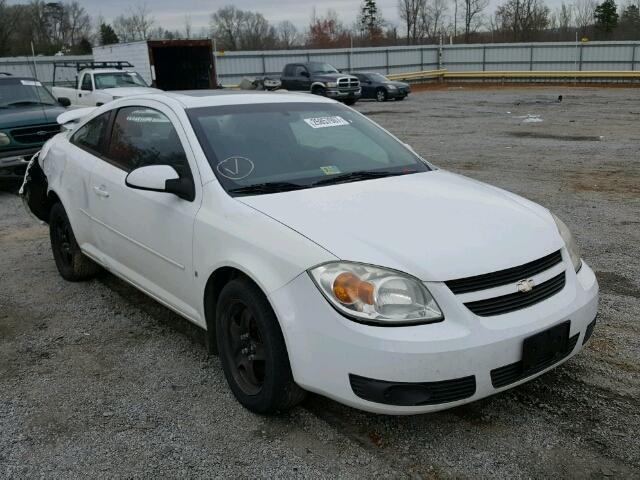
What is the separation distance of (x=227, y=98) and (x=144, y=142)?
24.9 inches

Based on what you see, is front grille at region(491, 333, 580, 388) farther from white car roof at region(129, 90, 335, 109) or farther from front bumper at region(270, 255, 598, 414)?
white car roof at region(129, 90, 335, 109)

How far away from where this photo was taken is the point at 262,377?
3.23 meters

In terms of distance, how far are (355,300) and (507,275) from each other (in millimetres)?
713

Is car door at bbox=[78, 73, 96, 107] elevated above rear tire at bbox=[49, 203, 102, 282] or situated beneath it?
elevated above

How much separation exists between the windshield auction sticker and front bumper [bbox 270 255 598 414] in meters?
1.67

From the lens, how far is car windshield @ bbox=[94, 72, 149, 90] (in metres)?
16.9

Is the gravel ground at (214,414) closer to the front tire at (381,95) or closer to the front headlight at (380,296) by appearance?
the front headlight at (380,296)

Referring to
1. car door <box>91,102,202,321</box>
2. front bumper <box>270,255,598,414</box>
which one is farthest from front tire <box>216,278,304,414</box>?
car door <box>91,102,202,321</box>

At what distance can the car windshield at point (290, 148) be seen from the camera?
3.56 metres

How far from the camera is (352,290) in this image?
2.68 meters

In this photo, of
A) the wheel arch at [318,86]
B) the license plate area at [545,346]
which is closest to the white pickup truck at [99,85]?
the wheel arch at [318,86]

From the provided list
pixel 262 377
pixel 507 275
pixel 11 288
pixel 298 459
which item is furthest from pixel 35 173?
pixel 507 275

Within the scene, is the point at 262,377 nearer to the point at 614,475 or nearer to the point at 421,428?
the point at 421,428

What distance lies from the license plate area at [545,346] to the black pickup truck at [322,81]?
75.8 ft
